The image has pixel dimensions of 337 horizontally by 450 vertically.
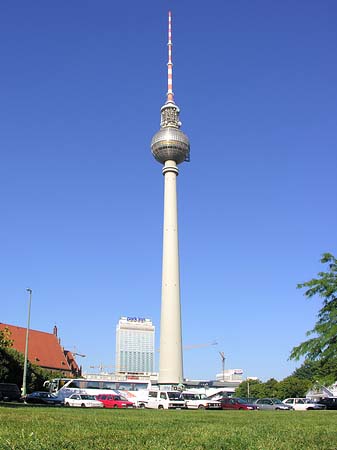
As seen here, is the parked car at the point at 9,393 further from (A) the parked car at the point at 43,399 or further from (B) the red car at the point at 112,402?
(B) the red car at the point at 112,402

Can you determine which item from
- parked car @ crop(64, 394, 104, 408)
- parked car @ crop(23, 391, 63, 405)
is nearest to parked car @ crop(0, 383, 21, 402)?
parked car @ crop(23, 391, 63, 405)

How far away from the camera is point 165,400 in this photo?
4481cm

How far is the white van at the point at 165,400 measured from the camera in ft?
146

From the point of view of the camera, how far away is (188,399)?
4638cm

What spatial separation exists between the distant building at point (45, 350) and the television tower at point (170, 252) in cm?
2660

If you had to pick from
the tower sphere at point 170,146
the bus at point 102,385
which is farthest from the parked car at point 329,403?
the tower sphere at point 170,146

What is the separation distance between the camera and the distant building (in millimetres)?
106562

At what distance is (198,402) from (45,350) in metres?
72.8

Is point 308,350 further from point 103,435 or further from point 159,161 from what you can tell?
point 159,161

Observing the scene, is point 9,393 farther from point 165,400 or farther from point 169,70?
point 169,70

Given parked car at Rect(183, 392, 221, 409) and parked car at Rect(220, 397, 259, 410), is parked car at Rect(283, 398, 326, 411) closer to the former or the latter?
parked car at Rect(220, 397, 259, 410)

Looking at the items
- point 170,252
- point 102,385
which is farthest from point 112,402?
point 170,252

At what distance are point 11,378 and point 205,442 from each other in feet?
221

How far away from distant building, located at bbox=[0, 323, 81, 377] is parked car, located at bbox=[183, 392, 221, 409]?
62049 mm
